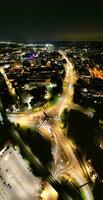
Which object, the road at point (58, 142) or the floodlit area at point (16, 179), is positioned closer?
the floodlit area at point (16, 179)

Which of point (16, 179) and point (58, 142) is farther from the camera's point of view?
point (58, 142)

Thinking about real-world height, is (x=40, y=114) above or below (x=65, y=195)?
above

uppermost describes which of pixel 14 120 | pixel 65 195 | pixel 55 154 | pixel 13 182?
pixel 14 120

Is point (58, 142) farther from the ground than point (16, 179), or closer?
farther from the ground

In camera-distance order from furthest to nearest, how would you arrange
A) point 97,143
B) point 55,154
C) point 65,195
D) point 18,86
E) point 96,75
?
point 96,75 → point 18,86 → point 97,143 → point 55,154 → point 65,195

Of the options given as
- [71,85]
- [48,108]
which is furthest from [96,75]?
[48,108]

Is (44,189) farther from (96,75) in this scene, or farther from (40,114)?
(96,75)

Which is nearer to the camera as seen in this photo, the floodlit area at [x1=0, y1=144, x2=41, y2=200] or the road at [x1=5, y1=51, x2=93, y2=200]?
the floodlit area at [x1=0, y1=144, x2=41, y2=200]

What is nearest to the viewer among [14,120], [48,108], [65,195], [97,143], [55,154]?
[65,195]
